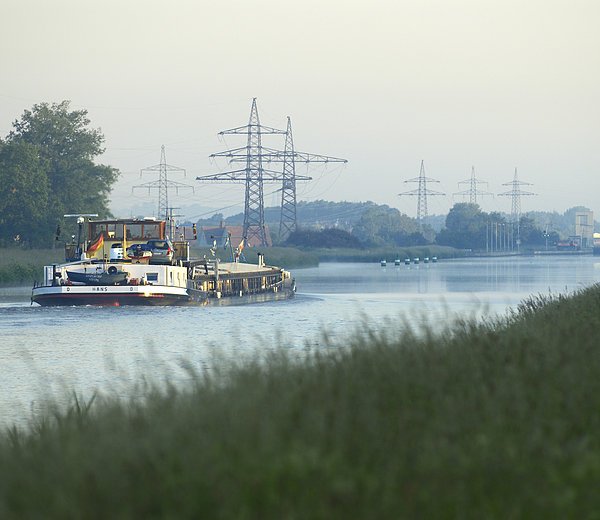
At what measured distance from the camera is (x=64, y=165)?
94312 millimetres

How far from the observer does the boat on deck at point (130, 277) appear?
158 ft

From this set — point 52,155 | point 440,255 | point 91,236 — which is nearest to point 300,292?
point 91,236

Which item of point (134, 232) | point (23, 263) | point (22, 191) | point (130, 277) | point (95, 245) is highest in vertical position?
point (22, 191)

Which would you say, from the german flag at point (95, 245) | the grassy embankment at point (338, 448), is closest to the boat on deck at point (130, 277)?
the german flag at point (95, 245)

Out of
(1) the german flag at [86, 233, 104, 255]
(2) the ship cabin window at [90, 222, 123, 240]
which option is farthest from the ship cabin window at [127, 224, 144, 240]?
(1) the german flag at [86, 233, 104, 255]

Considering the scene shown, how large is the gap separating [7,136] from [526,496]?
313 ft

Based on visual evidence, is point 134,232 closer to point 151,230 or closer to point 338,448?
point 151,230

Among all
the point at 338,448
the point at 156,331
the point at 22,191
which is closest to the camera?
the point at 338,448

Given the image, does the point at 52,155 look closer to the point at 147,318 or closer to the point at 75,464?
the point at 147,318

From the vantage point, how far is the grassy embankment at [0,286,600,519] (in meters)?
6.45

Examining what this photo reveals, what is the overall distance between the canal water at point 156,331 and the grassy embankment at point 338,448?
6.23 feet

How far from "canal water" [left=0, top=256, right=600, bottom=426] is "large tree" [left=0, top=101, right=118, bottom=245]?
28.2 m

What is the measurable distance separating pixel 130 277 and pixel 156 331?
42.0ft

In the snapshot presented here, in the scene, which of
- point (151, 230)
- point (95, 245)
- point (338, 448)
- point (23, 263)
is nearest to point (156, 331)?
point (95, 245)
